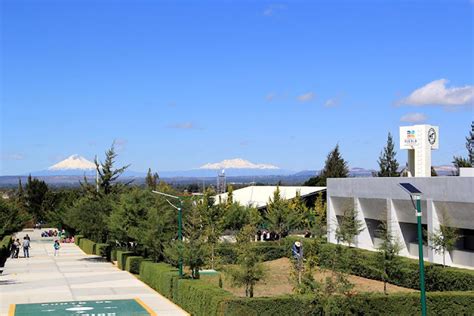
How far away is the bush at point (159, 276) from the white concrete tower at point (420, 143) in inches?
694

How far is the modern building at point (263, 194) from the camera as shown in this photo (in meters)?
81.4

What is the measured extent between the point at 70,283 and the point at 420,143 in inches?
908

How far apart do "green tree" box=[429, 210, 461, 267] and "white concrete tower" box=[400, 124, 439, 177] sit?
9631 mm

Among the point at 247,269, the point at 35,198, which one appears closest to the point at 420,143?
the point at 247,269

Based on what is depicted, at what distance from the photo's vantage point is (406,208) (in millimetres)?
41750

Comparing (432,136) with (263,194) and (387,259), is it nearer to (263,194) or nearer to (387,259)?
(387,259)

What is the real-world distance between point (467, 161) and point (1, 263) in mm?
51536

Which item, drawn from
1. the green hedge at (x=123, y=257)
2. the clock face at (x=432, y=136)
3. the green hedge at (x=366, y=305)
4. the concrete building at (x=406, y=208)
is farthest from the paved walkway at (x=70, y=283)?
the clock face at (x=432, y=136)

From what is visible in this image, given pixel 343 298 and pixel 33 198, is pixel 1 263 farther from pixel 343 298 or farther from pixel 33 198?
pixel 33 198

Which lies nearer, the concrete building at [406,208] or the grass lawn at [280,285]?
the grass lawn at [280,285]

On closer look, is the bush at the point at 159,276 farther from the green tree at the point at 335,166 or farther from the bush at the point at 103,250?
the green tree at the point at 335,166

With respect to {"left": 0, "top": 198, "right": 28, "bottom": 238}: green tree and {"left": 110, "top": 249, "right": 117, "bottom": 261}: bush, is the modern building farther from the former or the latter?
{"left": 0, "top": 198, "right": 28, "bottom": 238}: green tree

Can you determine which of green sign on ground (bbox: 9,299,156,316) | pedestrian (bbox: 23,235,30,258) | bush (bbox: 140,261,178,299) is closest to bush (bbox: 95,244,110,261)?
pedestrian (bbox: 23,235,30,258)

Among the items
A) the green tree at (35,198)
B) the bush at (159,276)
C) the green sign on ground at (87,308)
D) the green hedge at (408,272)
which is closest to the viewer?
the green sign on ground at (87,308)
